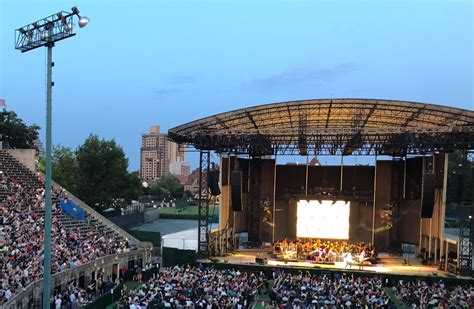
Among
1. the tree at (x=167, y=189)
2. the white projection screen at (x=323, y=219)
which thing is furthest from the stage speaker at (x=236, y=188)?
the tree at (x=167, y=189)

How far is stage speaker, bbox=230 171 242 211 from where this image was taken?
3116 cm

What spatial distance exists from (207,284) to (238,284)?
168 cm

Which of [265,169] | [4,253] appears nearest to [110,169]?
[265,169]

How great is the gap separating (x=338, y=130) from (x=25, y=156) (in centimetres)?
2149

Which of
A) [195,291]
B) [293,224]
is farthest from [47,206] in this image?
[293,224]

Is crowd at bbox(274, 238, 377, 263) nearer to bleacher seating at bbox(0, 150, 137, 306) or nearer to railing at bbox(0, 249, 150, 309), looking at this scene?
railing at bbox(0, 249, 150, 309)

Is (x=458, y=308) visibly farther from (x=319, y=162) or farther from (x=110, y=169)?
(x=110, y=169)

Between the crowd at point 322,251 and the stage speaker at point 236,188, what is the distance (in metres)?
4.25

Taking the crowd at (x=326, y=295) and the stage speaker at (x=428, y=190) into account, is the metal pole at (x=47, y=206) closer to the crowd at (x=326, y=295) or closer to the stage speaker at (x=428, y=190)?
the crowd at (x=326, y=295)

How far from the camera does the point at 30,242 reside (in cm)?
2256

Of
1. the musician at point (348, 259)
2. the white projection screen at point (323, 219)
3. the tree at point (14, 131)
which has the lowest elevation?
the musician at point (348, 259)

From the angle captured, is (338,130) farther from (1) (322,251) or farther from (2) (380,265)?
(2) (380,265)

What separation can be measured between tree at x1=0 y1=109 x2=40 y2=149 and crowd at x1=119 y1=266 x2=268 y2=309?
29951 millimetres

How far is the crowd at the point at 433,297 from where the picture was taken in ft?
64.6
